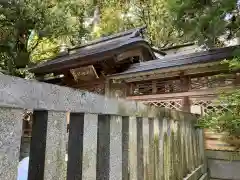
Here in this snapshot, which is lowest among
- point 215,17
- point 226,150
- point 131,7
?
point 226,150

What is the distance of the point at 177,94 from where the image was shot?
7.62m

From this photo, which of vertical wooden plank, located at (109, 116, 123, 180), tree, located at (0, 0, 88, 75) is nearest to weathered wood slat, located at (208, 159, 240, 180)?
vertical wooden plank, located at (109, 116, 123, 180)

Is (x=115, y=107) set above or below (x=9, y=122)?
above

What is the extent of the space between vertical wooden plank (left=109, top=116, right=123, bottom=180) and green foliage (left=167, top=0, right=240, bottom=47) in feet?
14.6

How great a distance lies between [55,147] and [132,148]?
96cm

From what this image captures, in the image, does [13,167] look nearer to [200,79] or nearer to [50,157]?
[50,157]

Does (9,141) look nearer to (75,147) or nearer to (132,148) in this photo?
(75,147)

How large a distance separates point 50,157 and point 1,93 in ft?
1.44

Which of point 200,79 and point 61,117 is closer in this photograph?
point 61,117

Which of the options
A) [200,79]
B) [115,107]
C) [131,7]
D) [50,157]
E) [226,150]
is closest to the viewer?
[50,157]

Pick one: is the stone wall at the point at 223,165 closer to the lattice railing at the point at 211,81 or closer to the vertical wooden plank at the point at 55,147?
the lattice railing at the point at 211,81

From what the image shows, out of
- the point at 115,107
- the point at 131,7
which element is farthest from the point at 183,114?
the point at 131,7

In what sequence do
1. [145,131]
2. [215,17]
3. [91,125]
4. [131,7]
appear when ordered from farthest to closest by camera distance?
[131,7]
[215,17]
[145,131]
[91,125]

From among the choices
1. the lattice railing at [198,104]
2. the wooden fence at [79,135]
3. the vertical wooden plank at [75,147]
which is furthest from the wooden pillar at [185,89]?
the vertical wooden plank at [75,147]
